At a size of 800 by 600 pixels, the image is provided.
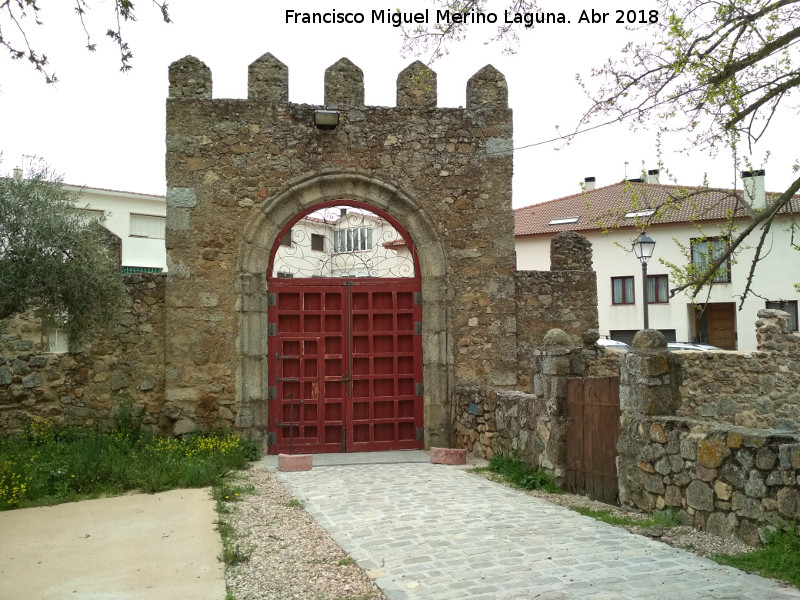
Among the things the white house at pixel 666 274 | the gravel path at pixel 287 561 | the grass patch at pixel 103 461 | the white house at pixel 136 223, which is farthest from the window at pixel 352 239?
the white house at pixel 136 223

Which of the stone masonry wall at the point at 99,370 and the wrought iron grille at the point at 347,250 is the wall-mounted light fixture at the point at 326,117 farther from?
the stone masonry wall at the point at 99,370

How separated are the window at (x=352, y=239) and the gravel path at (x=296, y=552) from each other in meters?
3.82

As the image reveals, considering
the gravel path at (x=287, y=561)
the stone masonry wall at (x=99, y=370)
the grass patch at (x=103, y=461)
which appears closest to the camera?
the gravel path at (x=287, y=561)

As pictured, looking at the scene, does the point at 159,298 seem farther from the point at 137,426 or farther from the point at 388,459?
the point at 388,459

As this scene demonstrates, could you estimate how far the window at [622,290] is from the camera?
2739 centimetres

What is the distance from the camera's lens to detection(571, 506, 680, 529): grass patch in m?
5.08

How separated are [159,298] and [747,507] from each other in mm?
6678

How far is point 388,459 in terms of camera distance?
8305mm

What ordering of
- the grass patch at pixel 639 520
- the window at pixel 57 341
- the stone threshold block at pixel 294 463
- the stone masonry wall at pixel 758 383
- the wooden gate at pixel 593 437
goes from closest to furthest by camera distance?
the grass patch at pixel 639 520
the wooden gate at pixel 593 437
the stone threshold block at pixel 294 463
the window at pixel 57 341
the stone masonry wall at pixel 758 383

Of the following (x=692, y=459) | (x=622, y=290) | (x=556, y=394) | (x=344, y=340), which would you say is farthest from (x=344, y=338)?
(x=622, y=290)

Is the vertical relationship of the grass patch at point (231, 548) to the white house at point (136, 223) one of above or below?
below

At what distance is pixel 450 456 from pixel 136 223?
2161cm

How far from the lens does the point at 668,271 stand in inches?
1043

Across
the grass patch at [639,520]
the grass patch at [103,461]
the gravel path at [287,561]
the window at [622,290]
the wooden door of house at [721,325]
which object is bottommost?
the gravel path at [287,561]
